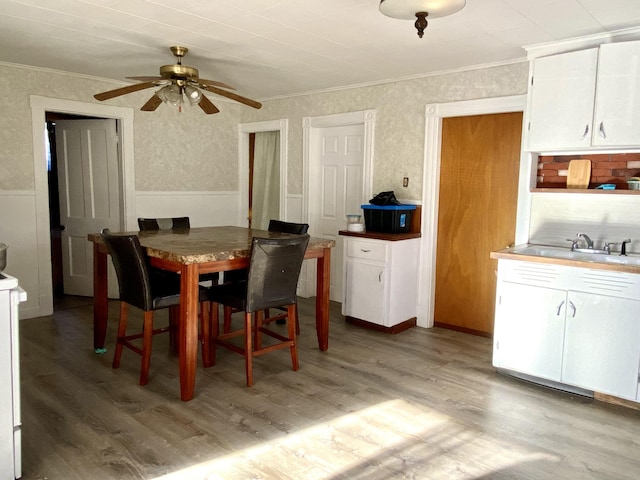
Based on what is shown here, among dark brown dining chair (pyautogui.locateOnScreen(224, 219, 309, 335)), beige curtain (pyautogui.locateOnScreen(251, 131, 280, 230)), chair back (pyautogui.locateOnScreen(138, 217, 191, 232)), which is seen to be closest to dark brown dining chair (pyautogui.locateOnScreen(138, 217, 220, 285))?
chair back (pyautogui.locateOnScreen(138, 217, 191, 232))

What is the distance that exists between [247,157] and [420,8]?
4.08 metres

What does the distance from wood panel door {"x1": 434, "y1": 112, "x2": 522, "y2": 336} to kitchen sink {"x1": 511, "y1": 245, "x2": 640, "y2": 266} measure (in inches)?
24.2

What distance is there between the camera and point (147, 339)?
2996mm

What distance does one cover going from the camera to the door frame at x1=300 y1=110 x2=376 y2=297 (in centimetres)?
474

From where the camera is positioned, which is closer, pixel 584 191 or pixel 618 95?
pixel 618 95

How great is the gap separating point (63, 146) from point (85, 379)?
323cm

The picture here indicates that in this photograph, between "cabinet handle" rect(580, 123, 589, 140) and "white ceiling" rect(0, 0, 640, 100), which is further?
"cabinet handle" rect(580, 123, 589, 140)

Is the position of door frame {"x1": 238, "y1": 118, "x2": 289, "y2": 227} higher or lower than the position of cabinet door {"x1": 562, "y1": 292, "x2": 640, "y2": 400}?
higher

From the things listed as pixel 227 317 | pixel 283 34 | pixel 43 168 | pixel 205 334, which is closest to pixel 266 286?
pixel 205 334

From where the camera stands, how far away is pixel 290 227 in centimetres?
413

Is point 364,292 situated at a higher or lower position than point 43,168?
lower

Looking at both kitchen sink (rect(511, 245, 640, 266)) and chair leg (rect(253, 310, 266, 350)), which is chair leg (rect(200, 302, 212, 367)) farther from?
kitchen sink (rect(511, 245, 640, 266))

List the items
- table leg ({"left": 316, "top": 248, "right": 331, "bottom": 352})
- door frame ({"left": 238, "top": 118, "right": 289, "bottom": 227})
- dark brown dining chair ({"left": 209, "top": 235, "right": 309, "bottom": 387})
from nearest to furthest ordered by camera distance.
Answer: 1. dark brown dining chair ({"left": 209, "top": 235, "right": 309, "bottom": 387})
2. table leg ({"left": 316, "top": 248, "right": 331, "bottom": 352})
3. door frame ({"left": 238, "top": 118, "right": 289, "bottom": 227})

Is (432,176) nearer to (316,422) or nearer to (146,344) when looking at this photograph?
(316,422)
